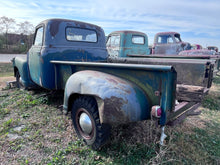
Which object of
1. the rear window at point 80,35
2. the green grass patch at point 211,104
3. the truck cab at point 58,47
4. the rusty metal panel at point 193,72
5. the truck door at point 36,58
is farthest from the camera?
the green grass patch at point 211,104

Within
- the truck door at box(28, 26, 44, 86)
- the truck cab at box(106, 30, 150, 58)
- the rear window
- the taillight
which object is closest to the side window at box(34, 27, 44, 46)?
the truck door at box(28, 26, 44, 86)

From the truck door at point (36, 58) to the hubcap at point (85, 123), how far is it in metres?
1.51

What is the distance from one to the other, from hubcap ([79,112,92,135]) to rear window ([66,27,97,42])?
6.19ft

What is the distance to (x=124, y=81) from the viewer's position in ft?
6.82

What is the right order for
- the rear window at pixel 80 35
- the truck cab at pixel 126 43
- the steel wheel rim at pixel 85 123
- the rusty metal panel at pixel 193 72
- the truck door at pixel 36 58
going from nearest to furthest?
the steel wheel rim at pixel 85 123
the rusty metal panel at pixel 193 72
the truck door at pixel 36 58
the rear window at pixel 80 35
the truck cab at pixel 126 43

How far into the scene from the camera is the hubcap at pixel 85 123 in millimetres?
2294

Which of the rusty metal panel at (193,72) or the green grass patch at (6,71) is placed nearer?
the rusty metal panel at (193,72)

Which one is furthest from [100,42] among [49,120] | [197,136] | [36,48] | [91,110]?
[197,136]

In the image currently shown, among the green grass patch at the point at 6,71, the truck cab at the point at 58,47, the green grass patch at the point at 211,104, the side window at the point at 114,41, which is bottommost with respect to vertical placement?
the green grass patch at the point at 211,104

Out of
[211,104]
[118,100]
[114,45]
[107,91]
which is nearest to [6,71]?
[114,45]

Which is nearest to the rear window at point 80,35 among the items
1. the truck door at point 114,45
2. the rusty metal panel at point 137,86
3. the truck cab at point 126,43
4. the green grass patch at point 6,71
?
the rusty metal panel at point 137,86

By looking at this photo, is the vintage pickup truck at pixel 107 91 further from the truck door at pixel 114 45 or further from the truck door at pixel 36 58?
the truck door at pixel 114 45

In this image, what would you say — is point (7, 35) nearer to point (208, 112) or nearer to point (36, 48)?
point (36, 48)

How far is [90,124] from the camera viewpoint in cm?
228
